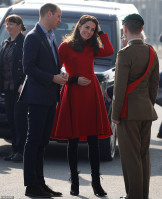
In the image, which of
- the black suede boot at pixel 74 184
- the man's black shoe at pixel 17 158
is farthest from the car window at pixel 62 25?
the black suede boot at pixel 74 184

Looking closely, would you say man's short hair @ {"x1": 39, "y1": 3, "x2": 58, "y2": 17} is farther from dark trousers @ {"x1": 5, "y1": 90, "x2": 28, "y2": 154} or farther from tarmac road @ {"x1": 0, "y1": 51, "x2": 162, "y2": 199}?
dark trousers @ {"x1": 5, "y1": 90, "x2": 28, "y2": 154}

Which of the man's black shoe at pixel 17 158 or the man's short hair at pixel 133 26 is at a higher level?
the man's short hair at pixel 133 26

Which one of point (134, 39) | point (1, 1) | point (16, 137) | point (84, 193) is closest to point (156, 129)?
point (16, 137)

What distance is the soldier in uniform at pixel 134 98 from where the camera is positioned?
21.0 ft

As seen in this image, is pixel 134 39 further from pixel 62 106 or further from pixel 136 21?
pixel 62 106

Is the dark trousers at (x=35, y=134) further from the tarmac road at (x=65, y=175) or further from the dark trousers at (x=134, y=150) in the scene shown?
the dark trousers at (x=134, y=150)

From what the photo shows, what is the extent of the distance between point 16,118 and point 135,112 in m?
2.99

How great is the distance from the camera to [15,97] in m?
9.24

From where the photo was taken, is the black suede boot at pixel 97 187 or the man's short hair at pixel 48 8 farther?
the black suede boot at pixel 97 187

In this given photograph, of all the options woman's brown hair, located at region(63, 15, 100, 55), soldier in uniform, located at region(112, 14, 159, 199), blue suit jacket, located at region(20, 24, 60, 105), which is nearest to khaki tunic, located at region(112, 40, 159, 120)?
soldier in uniform, located at region(112, 14, 159, 199)

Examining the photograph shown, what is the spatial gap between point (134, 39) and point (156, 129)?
5.98 metres

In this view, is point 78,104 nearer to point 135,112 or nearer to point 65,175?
point 135,112

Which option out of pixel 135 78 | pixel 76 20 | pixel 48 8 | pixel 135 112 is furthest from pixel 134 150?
pixel 76 20

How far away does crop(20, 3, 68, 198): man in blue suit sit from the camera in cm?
686
